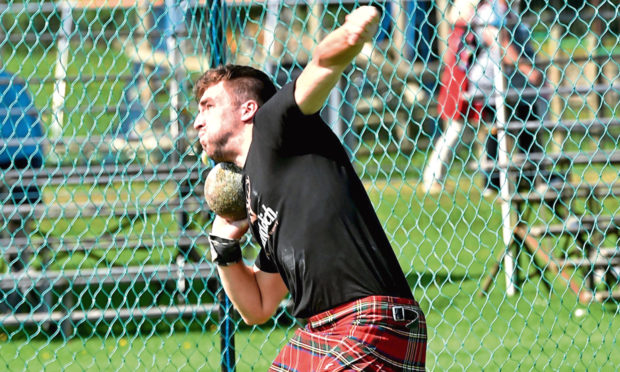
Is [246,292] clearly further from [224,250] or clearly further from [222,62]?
[222,62]

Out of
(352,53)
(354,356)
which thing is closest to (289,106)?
(352,53)

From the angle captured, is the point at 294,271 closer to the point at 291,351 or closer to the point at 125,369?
the point at 291,351

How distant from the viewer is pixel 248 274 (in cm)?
308

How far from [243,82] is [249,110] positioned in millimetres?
100

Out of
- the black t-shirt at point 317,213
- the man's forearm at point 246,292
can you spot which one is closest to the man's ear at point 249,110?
the black t-shirt at point 317,213

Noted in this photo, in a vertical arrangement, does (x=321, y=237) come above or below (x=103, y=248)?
above

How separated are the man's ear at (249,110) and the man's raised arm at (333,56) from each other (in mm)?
332

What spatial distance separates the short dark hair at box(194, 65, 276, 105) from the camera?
2838 millimetres

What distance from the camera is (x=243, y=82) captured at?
2.87 meters

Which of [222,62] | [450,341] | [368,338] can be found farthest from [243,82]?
[450,341]

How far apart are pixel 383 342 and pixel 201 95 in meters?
0.90

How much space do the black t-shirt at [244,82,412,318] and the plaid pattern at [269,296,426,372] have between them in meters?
0.04

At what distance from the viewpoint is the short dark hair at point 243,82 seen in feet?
9.31

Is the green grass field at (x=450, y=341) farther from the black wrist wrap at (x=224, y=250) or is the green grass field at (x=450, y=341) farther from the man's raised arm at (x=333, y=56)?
the man's raised arm at (x=333, y=56)
